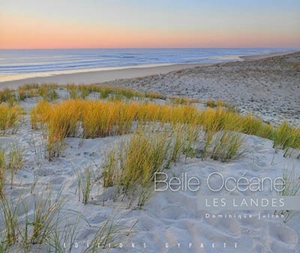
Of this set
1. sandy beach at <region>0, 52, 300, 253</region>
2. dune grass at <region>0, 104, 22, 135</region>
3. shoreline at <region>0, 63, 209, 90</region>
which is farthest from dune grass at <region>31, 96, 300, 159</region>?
shoreline at <region>0, 63, 209, 90</region>

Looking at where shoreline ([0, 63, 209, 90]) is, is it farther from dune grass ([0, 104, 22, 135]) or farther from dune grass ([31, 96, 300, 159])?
dune grass ([31, 96, 300, 159])

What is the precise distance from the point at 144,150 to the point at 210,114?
2.44 meters

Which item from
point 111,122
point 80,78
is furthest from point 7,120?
point 80,78

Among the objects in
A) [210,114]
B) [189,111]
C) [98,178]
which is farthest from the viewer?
[189,111]

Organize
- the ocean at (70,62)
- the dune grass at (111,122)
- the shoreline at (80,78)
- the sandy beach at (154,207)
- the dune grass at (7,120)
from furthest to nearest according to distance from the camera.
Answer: the ocean at (70,62) → the shoreline at (80,78) → the dune grass at (7,120) → the dune grass at (111,122) → the sandy beach at (154,207)

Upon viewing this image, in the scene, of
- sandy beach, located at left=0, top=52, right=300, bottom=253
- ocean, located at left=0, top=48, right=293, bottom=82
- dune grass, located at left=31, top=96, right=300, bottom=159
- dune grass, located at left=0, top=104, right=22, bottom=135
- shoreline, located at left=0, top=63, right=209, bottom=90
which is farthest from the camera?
ocean, located at left=0, top=48, right=293, bottom=82

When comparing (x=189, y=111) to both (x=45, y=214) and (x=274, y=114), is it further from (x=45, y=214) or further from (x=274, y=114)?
(x=274, y=114)

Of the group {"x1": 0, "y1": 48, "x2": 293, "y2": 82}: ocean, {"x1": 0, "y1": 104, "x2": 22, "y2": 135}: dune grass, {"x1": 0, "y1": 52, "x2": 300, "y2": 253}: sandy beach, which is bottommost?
{"x1": 0, "y1": 48, "x2": 293, "y2": 82}: ocean

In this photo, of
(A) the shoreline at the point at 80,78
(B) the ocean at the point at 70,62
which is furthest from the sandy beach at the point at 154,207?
(B) the ocean at the point at 70,62

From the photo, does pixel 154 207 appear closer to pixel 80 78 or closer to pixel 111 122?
pixel 111 122

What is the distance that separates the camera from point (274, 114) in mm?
9594

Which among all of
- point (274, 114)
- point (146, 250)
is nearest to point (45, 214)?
point (146, 250)

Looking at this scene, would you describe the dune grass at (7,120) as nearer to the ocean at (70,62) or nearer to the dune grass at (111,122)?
the dune grass at (111,122)

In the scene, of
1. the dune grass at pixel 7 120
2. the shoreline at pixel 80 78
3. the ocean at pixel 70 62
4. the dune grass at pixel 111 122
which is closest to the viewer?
the dune grass at pixel 111 122
